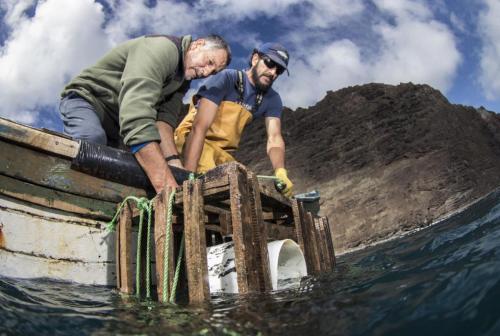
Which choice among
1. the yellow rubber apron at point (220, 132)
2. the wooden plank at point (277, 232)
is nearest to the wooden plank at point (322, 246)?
the wooden plank at point (277, 232)

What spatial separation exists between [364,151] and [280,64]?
40.6 ft

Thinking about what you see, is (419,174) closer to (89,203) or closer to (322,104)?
(322,104)

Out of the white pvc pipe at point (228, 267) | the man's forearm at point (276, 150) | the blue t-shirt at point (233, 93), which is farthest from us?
the man's forearm at point (276, 150)

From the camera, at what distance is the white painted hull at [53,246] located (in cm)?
297

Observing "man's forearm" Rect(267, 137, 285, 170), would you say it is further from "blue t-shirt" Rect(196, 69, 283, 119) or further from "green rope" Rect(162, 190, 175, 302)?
"green rope" Rect(162, 190, 175, 302)

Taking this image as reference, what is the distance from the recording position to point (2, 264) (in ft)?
9.55

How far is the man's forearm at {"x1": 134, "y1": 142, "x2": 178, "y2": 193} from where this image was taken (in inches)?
124

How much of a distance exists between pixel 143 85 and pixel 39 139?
0.90 meters

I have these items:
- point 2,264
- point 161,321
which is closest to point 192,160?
point 2,264

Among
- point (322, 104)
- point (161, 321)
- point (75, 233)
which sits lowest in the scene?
point (161, 321)

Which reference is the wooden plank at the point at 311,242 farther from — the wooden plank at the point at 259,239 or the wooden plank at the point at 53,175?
the wooden plank at the point at 53,175

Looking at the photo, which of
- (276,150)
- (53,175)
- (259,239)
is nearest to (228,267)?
(259,239)

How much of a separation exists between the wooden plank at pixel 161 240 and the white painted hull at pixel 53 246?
2.93 ft

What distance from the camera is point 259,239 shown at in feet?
9.17
